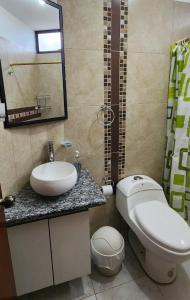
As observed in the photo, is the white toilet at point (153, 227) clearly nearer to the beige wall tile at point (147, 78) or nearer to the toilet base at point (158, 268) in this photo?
the toilet base at point (158, 268)

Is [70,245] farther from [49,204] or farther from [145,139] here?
[145,139]

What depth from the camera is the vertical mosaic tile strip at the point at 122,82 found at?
150 centimetres

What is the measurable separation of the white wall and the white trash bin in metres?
1.50

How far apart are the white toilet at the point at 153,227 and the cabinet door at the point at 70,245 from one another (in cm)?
44

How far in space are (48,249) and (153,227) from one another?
0.73m

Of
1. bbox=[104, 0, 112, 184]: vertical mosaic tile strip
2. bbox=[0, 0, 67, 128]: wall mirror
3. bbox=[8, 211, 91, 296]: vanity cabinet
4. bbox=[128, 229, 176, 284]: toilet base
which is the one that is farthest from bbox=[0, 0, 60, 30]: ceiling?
bbox=[128, 229, 176, 284]: toilet base

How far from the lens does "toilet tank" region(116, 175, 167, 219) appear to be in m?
1.66

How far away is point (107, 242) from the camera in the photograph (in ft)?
5.12

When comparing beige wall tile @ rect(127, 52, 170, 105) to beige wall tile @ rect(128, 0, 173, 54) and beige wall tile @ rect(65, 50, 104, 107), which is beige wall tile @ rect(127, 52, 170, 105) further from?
beige wall tile @ rect(65, 50, 104, 107)

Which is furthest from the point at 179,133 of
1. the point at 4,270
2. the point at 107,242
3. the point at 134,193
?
the point at 4,270

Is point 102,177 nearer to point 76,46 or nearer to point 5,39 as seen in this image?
point 76,46

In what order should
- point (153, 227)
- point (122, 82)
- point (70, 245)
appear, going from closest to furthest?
point (70, 245), point (153, 227), point (122, 82)

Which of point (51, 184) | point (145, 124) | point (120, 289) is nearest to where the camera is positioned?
point (51, 184)

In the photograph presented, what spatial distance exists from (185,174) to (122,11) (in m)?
1.43
